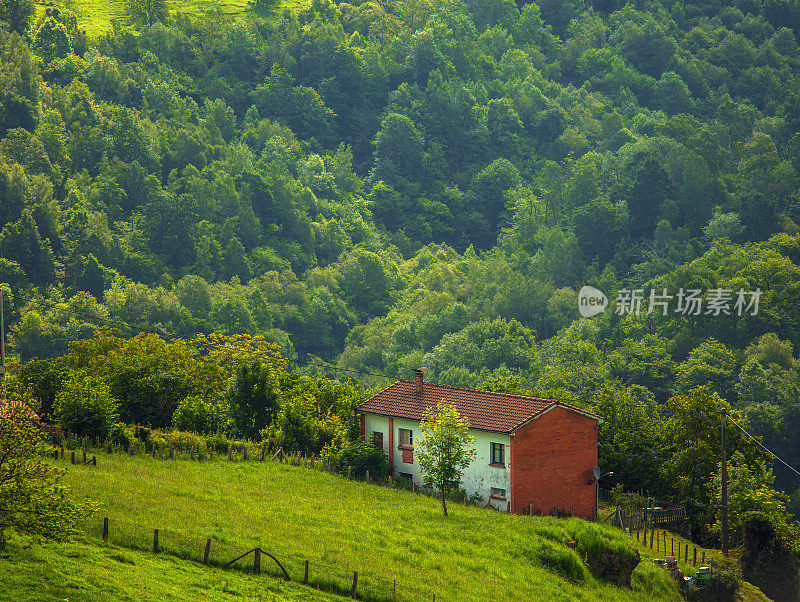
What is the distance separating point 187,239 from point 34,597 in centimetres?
12148

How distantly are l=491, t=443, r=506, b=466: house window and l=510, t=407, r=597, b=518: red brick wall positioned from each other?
2.14 ft

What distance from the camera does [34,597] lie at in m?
30.9

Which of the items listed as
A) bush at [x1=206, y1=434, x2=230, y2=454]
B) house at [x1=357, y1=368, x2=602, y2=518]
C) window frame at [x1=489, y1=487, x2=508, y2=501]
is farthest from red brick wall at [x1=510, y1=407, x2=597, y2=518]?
bush at [x1=206, y1=434, x2=230, y2=454]

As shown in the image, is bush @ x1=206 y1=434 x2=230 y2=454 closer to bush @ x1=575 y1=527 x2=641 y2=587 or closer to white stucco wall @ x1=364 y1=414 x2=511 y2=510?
white stucco wall @ x1=364 y1=414 x2=511 y2=510

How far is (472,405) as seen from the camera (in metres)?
54.3

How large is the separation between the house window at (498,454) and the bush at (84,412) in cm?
1796

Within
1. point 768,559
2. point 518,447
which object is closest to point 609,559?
point 518,447

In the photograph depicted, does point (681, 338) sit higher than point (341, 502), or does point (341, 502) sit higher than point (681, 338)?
point (681, 338)

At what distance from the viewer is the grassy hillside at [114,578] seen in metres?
31.8

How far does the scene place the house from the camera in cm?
5181

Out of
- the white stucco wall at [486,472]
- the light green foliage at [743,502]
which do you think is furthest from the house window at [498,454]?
the light green foliage at [743,502]

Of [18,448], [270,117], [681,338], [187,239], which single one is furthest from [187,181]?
[18,448]

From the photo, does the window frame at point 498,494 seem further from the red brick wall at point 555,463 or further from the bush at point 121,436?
the bush at point 121,436

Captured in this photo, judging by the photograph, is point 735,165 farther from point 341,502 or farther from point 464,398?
point 341,502
